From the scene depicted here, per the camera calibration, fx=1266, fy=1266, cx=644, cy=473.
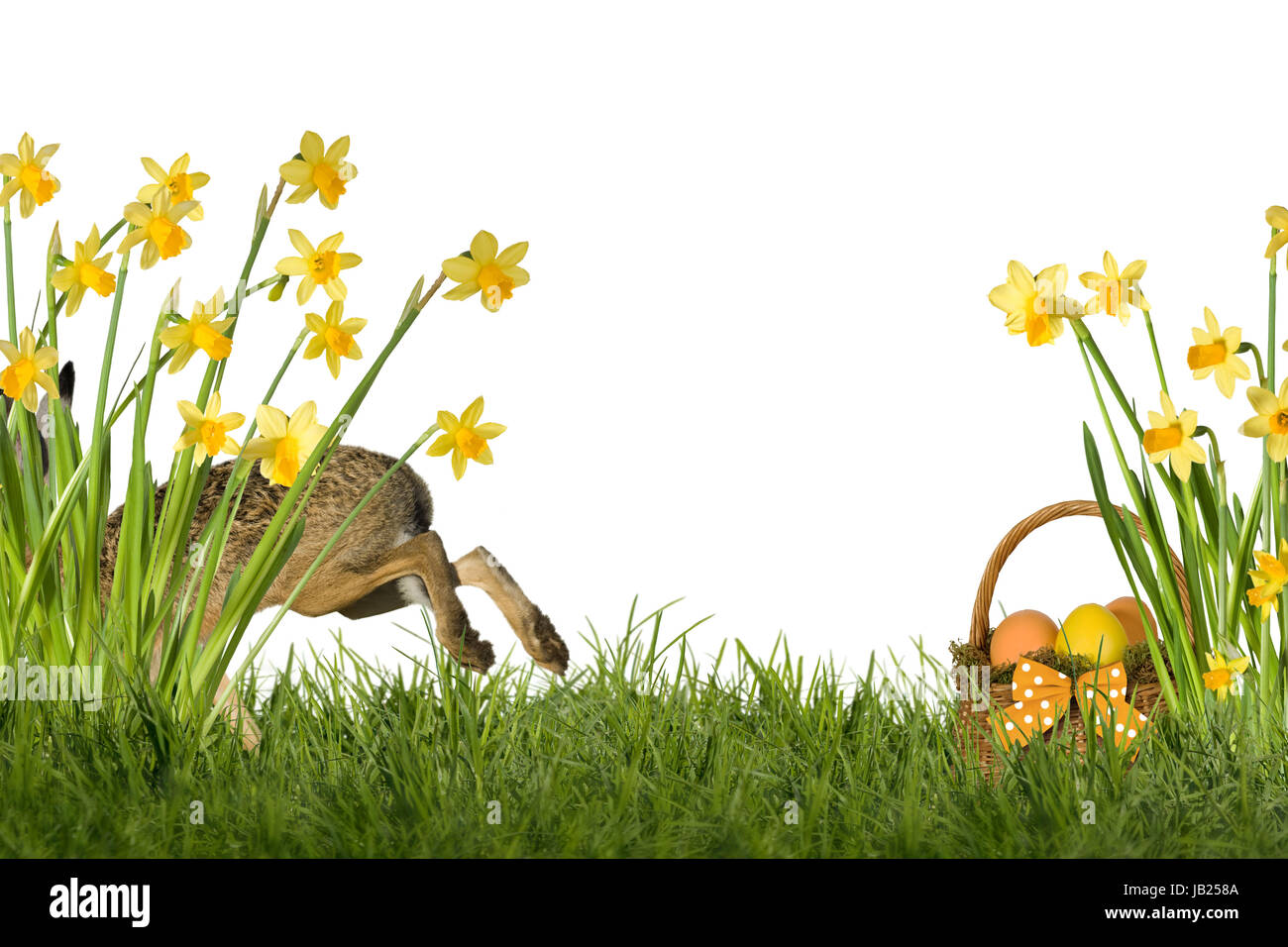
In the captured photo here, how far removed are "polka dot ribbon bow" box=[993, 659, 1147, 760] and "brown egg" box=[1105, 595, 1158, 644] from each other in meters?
0.35

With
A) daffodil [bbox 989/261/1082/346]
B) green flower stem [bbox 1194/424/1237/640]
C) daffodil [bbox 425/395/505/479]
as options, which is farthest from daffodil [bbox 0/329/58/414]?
green flower stem [bbox 1194/424/1237/640]

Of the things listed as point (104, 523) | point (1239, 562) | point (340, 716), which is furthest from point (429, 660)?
point (1239, 562)

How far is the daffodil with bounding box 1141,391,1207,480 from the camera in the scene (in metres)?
2.68

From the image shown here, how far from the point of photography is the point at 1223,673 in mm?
2740

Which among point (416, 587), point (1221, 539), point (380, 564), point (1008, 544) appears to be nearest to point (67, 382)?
point (380, 564)

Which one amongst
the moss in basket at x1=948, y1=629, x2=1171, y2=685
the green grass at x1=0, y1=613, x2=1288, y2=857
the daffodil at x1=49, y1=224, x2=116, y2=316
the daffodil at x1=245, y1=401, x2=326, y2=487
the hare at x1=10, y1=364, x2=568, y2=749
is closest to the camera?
the green grass at x1=0, y1=613, x2=1288, y2=857

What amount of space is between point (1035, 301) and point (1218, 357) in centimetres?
40

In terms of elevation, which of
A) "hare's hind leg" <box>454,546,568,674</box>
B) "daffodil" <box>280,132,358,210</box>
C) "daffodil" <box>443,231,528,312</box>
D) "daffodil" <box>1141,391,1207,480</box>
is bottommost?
"hare's hind leg" <box>454,546,568,674</box>

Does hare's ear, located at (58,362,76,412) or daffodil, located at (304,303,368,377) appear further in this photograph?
hare's ear, located at (58,362,76,412)

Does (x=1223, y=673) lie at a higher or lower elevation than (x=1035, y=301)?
lower

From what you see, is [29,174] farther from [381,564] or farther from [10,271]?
[381,564]

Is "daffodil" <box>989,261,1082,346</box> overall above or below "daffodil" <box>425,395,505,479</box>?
above

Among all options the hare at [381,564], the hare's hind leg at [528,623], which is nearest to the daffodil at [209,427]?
the hare at [381,564]

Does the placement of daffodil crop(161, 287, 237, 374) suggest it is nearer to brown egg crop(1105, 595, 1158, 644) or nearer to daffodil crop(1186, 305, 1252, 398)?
daffodil crop(1186, 305, 1252, 398)
